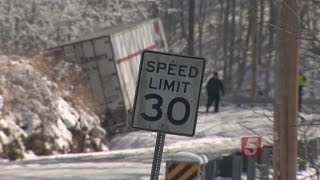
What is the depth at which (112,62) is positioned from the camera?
28047 millimetres

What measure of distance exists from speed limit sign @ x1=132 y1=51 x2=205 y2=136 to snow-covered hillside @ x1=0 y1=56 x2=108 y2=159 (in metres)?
14.7

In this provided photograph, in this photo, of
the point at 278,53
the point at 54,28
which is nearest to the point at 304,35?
the point at 278,53

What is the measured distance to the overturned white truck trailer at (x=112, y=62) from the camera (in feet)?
92.0

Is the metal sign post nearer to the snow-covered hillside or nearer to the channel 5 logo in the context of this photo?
the channel 5 logo

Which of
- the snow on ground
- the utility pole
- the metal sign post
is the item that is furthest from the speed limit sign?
the snow on ground

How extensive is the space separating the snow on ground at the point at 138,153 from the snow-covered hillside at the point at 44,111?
855 millimetres

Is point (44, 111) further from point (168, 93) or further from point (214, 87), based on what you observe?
point (168, 93)

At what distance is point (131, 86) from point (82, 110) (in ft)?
8.27

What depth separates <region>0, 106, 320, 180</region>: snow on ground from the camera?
18.1m

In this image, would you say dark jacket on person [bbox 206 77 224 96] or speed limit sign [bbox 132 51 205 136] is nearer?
speed limit sign [bbox 132 51 205 136]

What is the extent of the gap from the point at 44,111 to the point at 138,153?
3.02 metres

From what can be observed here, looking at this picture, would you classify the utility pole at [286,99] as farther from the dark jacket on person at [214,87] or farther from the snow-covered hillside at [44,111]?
the dark jacket on person at [214,87]

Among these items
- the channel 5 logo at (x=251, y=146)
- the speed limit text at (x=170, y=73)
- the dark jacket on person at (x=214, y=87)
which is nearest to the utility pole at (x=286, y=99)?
the channel 5 logo at (x=251, y=146)

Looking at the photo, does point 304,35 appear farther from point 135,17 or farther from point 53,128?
point 135,17
